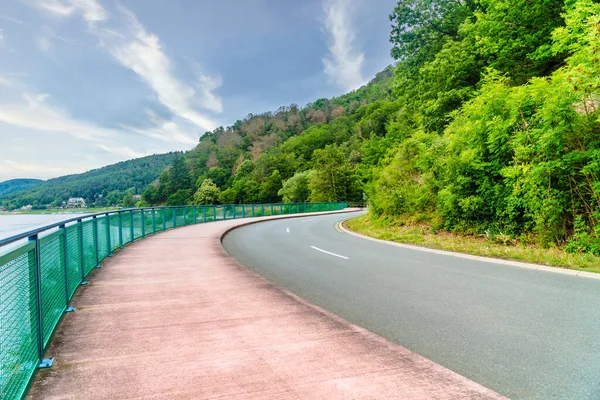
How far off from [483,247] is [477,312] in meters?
6.39

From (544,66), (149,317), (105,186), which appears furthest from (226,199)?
(149,317)

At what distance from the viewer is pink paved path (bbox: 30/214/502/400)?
302cm

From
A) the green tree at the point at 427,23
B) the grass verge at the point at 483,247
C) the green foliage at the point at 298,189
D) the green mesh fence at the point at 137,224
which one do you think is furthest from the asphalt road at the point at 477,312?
the green foliage at the point at 298,189

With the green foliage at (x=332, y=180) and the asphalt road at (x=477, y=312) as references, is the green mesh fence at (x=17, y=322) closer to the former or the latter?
the asphalt road at (x=477, y=312)

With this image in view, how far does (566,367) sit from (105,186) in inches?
3078

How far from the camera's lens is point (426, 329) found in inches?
181

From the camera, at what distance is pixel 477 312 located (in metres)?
5.22

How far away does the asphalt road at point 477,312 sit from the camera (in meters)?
3.42

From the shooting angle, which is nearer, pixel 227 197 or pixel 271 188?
pixel 271 188

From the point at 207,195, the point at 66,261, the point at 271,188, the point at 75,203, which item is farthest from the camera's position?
the point at 271,188

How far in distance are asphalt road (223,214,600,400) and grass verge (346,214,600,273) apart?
3.33ft

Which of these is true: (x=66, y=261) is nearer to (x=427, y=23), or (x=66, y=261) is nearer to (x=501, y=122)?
(x=501, y=122)

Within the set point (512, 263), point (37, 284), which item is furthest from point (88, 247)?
point (512, 263)

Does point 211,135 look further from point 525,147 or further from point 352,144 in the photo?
point 525,147
